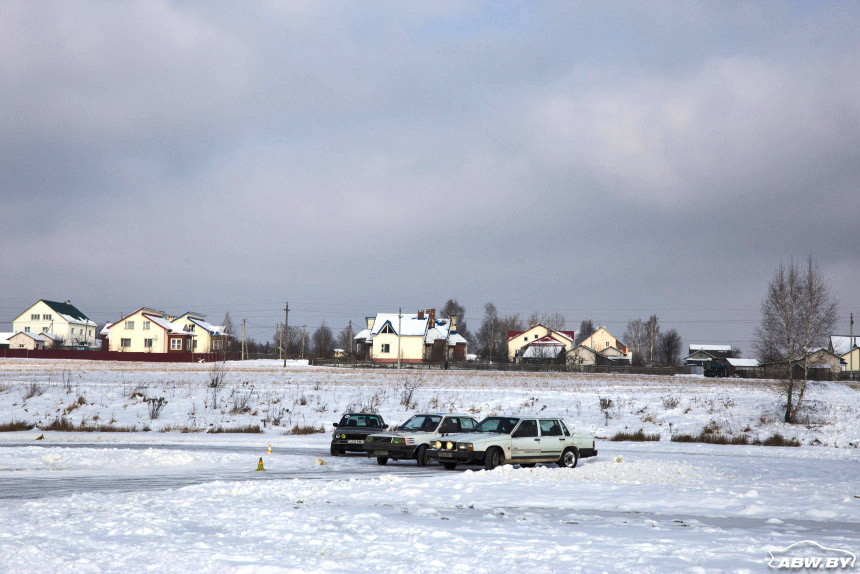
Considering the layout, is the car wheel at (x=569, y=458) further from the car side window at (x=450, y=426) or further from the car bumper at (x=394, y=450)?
the car bumper at (x=394, y=450)

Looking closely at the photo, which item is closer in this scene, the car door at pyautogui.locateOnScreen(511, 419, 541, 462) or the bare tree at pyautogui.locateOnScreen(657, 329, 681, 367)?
the car door at pyautogui.locateOnScreen(511, 419, 541, 462)

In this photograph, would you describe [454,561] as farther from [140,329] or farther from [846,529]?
[140,329]

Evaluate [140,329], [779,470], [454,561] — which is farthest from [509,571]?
[140,329]

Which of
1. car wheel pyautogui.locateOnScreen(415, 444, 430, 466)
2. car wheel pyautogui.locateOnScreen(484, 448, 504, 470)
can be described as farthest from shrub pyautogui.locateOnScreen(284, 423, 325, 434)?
car wheel pyautogui.locateOnScreen(484, 448, 504, 470)

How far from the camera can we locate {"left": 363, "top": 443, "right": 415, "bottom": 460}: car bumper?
2127 cm

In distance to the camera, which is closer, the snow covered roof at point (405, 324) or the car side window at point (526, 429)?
the car side window at point (526, 429)

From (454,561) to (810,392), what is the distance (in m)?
50.0

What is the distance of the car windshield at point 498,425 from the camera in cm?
2033

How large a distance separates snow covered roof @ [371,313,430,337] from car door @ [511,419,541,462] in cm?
8337

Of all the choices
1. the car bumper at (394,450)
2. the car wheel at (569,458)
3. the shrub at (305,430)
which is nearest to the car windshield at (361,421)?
the car bumper at (394,450)

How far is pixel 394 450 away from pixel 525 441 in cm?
391

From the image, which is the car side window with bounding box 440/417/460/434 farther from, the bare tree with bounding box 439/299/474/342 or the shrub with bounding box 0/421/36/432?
the bare tree with bounding box 439/299/474/342

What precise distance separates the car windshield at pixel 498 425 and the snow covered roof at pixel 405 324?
82663mm
